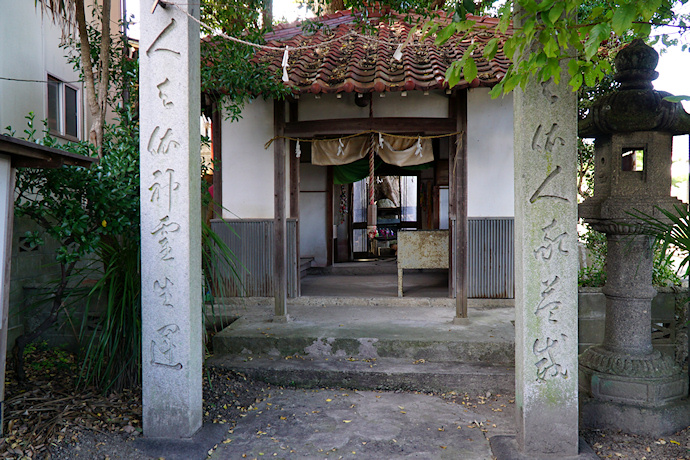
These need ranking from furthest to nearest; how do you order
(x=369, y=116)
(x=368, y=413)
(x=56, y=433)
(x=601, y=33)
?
(x=369, y=116) → (x=368, y=413) → (x=56, y=433) → (x=601, y=33)

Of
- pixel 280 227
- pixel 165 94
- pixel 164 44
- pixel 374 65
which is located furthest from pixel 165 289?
pixel 374 65

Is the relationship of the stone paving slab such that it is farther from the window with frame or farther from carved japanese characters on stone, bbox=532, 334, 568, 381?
the window with frame

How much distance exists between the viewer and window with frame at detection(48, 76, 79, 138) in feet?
23.1

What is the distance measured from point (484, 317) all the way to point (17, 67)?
6.91 meters

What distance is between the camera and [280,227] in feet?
21.5

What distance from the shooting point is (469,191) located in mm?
7332

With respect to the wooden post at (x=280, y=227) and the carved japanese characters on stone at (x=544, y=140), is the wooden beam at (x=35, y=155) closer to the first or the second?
the wooden post at (x=280, y=227)

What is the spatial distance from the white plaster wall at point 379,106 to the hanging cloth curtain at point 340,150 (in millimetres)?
391

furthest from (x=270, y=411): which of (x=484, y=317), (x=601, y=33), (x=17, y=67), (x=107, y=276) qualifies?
(x=17, y=67)

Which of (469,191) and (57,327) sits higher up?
(469,191)

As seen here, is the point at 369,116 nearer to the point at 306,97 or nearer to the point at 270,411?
the point at 306,97

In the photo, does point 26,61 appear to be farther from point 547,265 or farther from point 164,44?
point 547,265

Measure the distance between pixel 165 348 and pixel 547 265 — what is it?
2741mm

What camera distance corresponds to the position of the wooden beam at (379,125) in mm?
6848
